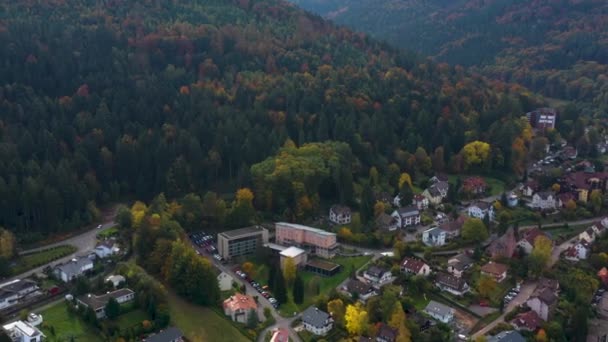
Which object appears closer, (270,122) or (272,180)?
(272,180)

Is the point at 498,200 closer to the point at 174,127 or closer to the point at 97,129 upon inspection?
the point at 174,127

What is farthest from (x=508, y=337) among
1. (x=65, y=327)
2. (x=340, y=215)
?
(x=65, y=327)

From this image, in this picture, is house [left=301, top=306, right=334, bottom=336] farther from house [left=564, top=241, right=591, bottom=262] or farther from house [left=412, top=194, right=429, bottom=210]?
house [left=412, top=194, right=429, bottom=210]

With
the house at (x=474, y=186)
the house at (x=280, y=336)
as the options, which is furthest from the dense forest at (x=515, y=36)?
the house at (x=280, y=336)

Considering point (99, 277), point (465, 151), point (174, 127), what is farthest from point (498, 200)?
point (99, 277)

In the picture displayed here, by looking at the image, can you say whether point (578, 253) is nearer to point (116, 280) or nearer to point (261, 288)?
point (261, 288)

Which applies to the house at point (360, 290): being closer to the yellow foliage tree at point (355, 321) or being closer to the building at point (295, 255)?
the yellow foliage tree at point (355, 321)
